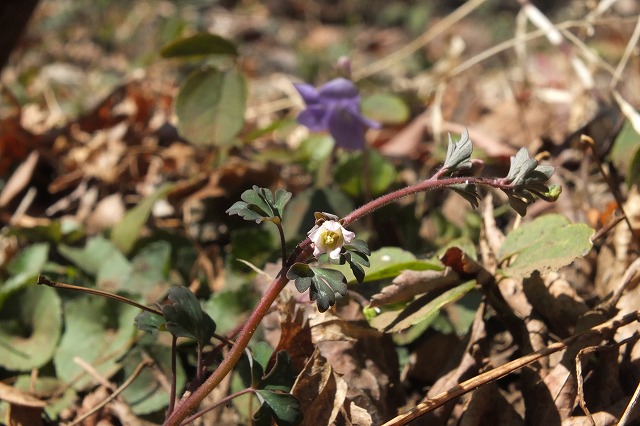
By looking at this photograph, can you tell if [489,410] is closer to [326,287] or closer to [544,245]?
[544,245]

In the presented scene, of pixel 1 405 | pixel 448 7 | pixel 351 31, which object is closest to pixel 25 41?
pixel 1 405

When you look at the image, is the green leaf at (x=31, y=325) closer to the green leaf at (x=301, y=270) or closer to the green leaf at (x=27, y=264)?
the green leaf at (x=27, y=264)

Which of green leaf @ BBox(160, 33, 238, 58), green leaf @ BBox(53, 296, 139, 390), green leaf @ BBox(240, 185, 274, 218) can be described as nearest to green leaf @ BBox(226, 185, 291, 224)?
green leaf @ BBox(240, 185, 274, 218)

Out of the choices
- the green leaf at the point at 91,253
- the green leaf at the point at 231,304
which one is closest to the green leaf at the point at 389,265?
the green leaf at the point at 231,304

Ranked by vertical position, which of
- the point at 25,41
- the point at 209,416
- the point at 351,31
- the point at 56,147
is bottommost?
the point at 351,31

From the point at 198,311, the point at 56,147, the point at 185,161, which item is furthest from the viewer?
the point at 56,147

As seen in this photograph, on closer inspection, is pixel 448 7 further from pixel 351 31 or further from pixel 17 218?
pixel 17 218

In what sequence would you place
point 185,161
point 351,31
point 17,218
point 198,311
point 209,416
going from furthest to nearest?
point 351,31 < point 185,161 < point 17,218 < point 209,416 < point 198,311
